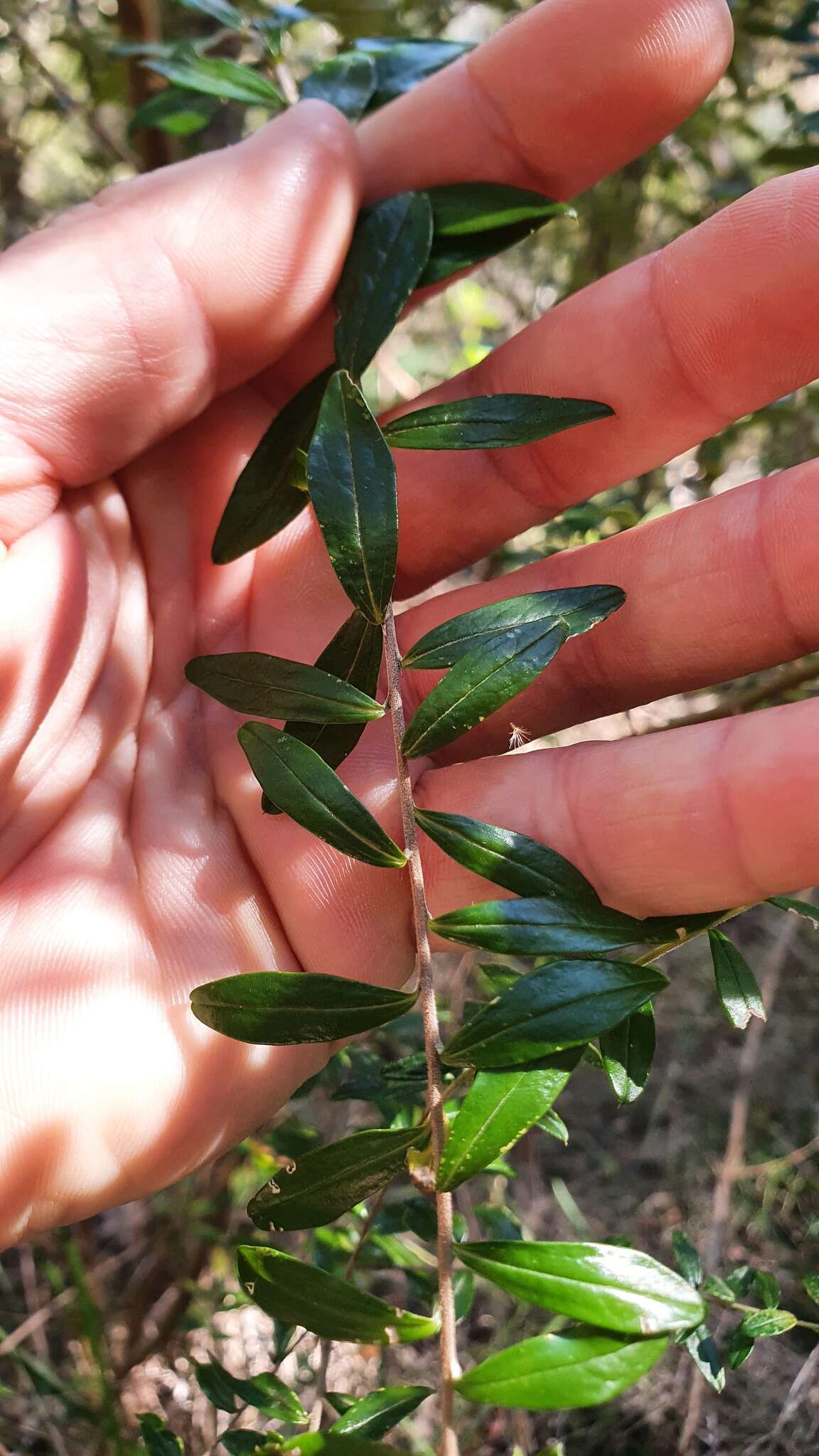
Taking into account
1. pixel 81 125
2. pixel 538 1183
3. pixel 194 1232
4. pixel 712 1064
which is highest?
pixel 81 125

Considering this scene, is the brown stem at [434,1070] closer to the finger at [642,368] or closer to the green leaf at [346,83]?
the finger at [642,368]

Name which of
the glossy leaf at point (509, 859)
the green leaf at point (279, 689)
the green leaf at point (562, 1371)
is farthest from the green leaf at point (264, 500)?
the green leaf at point (562, 1371)

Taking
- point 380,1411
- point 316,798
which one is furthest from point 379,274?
point 380,1411

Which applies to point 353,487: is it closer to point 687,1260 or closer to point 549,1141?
point 687,1260

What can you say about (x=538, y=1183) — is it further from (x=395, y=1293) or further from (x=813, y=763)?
(x=813, y=763)

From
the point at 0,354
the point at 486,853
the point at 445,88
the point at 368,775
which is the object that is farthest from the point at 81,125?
the point at 486,853
